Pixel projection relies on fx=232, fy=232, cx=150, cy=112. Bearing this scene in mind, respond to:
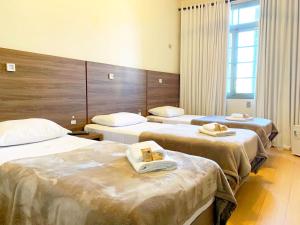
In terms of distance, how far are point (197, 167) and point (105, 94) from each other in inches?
83.9

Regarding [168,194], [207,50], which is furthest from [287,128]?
[168,194]

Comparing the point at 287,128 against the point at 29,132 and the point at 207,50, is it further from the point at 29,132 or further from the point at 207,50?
the point at 29,132

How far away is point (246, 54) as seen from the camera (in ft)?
13.9

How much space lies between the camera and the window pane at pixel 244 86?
166 inches

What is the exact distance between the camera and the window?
414 centimetres

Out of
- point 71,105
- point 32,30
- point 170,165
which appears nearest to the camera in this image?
point 170,165

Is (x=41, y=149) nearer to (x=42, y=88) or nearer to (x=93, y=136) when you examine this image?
(x=93, y=136)

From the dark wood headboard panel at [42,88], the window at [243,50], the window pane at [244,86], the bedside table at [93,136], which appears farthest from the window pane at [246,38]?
the bedside table at [93,136]

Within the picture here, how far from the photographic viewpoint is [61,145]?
6.25 feet

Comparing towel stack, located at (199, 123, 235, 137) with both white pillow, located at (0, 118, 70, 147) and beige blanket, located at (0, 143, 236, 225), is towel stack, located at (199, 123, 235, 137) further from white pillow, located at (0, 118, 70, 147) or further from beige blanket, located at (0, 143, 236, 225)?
white pillow, located at (0, 118, 70, 147)

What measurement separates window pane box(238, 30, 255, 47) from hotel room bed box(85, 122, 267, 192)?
2.43 metres

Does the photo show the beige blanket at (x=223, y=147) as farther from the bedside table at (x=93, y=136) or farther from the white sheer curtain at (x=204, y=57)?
the white sheer curtain at (x=204, y=57)

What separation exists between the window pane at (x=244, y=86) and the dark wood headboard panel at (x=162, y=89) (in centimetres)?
117


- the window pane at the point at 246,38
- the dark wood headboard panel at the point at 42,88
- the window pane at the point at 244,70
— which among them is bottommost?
the dark wood headboard panel at the point at 42,88
